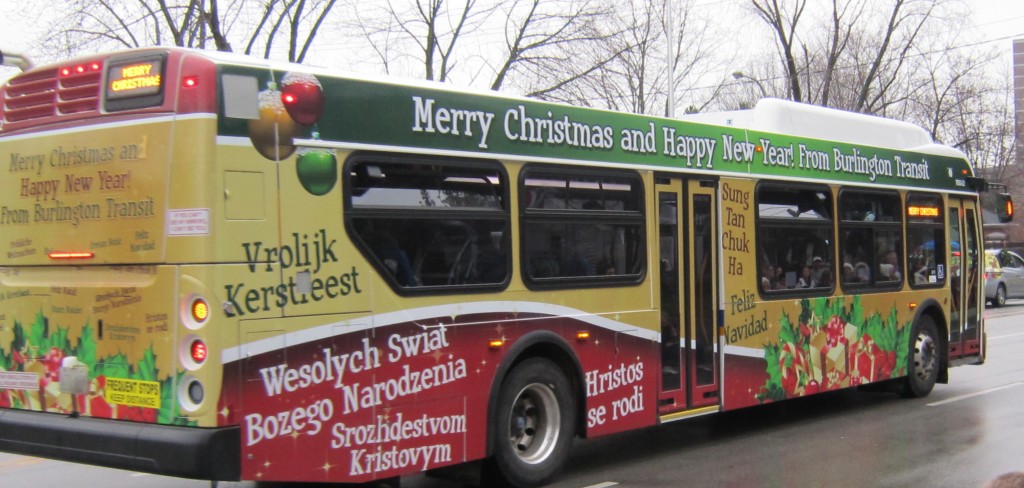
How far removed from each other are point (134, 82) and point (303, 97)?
0.99 metres

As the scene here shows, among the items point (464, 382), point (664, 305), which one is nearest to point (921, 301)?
point (664, 305)

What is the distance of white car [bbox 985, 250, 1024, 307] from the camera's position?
111ft

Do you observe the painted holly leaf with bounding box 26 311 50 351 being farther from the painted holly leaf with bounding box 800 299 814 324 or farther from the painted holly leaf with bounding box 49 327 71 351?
the painted holly leaf with bounding box 800 299 814 324

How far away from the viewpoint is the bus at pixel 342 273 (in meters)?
6.05

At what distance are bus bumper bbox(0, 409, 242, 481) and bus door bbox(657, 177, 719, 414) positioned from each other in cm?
430

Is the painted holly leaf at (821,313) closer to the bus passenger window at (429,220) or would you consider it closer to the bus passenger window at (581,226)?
the bus passenger window at (581,226)

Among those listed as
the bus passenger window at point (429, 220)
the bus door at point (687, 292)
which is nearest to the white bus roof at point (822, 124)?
the bus door at point (687, 292)

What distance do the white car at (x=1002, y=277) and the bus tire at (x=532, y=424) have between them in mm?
28684

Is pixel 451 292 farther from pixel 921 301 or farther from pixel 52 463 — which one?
pixel 921 301

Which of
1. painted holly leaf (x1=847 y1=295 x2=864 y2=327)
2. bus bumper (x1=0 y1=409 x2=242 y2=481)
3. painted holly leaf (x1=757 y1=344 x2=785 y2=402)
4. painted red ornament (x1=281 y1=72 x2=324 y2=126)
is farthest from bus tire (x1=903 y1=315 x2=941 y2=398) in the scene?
bus bumper (x1=0 y1=409 x2=242 y2=481)

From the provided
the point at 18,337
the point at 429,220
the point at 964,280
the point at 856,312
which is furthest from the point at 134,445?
the point at 964,280

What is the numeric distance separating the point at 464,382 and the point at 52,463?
13.6 ft

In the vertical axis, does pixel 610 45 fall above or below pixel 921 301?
above

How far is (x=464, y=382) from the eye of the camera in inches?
289
